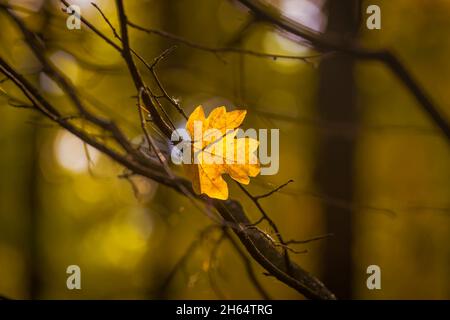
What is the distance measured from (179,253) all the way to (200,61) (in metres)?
2.67

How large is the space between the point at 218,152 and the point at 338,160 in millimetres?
3246

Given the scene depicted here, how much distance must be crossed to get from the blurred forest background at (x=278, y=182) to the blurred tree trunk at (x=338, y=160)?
0.01m

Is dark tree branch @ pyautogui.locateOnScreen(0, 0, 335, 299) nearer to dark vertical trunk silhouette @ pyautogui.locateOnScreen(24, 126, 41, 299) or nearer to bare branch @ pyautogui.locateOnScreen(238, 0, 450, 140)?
bare branch @ pyautogui.locateOnScreen(238, 0, 450, 140)

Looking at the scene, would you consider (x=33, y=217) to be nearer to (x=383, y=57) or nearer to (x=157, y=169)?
(x=157, y=169)

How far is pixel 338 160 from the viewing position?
400 cm

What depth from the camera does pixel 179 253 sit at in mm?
7070

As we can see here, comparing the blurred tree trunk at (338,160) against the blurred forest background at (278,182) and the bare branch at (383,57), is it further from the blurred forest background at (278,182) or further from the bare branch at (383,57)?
the bare branch at (383,57)

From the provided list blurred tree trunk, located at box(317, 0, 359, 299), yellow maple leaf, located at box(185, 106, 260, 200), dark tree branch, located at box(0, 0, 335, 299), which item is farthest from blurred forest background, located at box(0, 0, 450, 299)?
yellow maple leaf, located at box(185, 106, 260, 200)

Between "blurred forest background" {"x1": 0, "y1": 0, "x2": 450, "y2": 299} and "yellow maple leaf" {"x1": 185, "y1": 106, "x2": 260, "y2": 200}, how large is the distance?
9.36 feet

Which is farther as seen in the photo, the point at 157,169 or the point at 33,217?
the point at 33,217

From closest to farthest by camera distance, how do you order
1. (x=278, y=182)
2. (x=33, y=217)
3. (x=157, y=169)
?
(x=157, y=169), (x=278, y=182), (x=33, y=217)

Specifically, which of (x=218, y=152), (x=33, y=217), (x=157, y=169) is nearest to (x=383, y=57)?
(x=218, y=152)

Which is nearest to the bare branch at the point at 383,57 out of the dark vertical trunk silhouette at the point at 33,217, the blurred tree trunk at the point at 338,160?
the blurred tree trunk at the point at 338,160

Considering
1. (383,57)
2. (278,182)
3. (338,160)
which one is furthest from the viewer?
(278,182)
